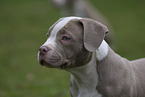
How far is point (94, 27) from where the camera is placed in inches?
116

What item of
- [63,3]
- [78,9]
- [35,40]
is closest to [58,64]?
[78,9]

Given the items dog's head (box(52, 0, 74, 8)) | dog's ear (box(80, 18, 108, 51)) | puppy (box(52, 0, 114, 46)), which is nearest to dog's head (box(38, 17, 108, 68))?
dog's ear (box(80, 18, 108, 51))

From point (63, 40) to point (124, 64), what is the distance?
0.88 m

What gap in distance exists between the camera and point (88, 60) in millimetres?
3070

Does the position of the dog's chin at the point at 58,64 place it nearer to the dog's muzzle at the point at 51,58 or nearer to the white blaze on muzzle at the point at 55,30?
the dog's muzzle at the point at 51,58

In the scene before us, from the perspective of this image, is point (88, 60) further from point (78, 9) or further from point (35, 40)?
point (35, 40)

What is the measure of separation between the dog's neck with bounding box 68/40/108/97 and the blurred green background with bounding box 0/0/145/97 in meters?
1.86

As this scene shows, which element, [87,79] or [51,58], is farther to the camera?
[87,79]

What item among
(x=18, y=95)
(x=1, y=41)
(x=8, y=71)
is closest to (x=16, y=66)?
(x=8, y=71)

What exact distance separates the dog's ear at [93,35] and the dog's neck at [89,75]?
0.82ft

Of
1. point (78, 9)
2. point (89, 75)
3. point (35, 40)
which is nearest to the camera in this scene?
point (89, 75)

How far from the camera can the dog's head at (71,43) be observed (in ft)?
9.53

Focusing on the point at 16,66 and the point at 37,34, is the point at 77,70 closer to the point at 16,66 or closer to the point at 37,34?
the point at 16,66

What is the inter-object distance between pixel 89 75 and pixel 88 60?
231 millimetres
